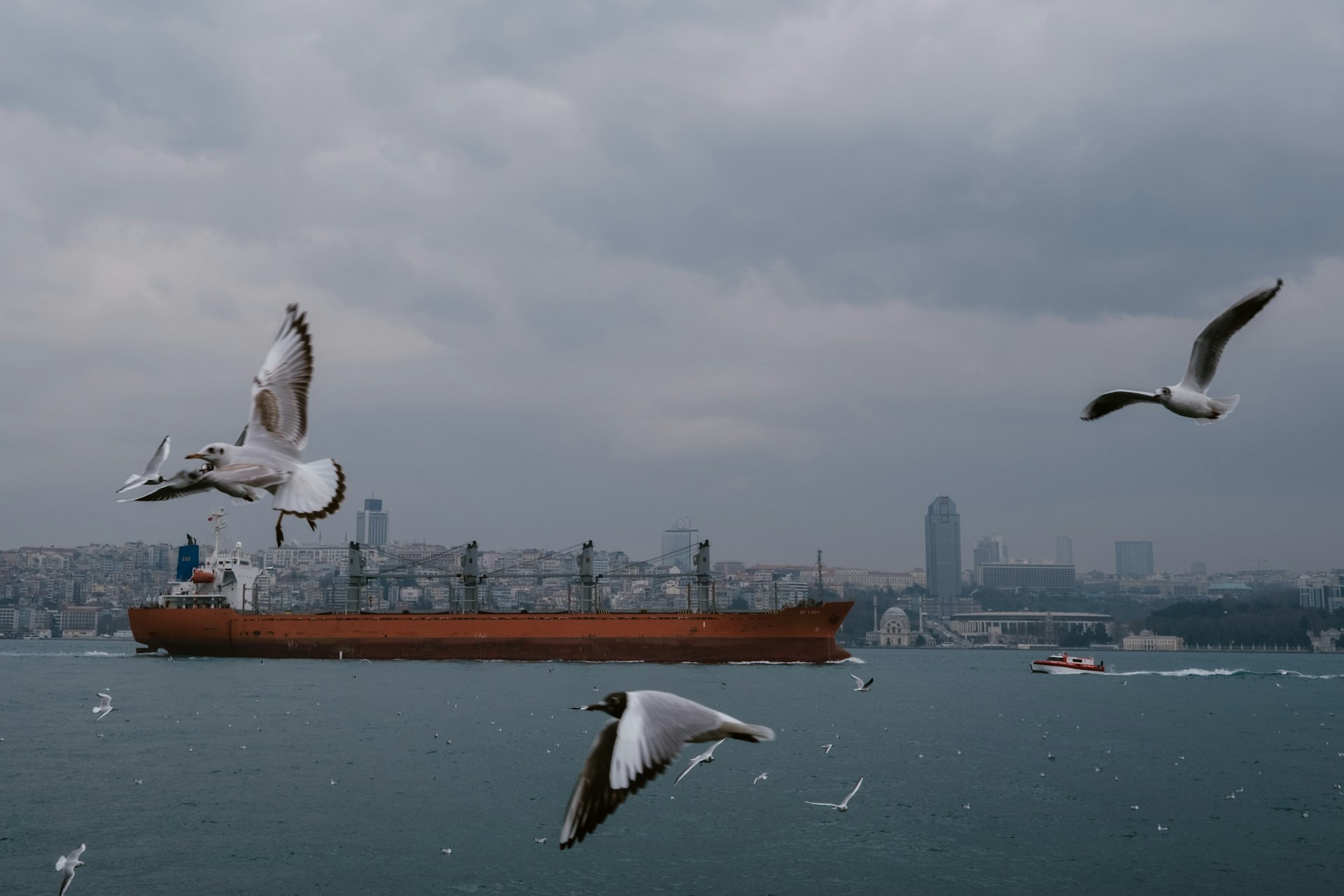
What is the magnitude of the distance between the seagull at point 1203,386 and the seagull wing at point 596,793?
276cm

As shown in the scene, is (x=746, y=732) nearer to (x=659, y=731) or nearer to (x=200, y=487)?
(x=659, y=731)

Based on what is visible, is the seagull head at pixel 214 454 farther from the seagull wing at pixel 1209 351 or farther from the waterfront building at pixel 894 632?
the waterfront building at pixel 894 632

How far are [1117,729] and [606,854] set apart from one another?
20621mm

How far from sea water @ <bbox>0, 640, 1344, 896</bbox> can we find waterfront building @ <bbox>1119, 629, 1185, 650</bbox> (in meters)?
101

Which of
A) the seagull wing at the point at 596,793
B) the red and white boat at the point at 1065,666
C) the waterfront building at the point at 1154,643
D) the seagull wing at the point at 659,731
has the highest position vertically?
the seagull wing at the point at 659,731

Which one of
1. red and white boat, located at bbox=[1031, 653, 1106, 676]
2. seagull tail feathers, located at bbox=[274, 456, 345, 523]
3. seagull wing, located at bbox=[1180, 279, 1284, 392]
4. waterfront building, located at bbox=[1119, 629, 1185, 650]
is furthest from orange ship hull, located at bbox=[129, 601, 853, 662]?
waterfront building, located at bbox=[1119, 629, 1185, 650]

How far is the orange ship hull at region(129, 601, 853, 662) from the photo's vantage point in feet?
149

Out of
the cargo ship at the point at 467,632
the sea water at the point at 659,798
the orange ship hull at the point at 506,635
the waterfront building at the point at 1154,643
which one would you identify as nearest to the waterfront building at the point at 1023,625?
the waterfront building at the point at 1154,643

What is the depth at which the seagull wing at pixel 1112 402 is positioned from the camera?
4.88 meters

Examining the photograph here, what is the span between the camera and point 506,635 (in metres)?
47.0

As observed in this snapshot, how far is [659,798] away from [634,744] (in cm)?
1563

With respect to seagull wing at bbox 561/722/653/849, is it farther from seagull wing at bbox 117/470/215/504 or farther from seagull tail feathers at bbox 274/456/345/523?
seagull wing at bbox 117/470/215/504

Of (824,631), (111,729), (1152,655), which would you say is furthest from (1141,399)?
(1152,655)

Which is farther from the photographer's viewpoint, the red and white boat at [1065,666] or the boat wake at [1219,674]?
the boat wake at [1219,674]
